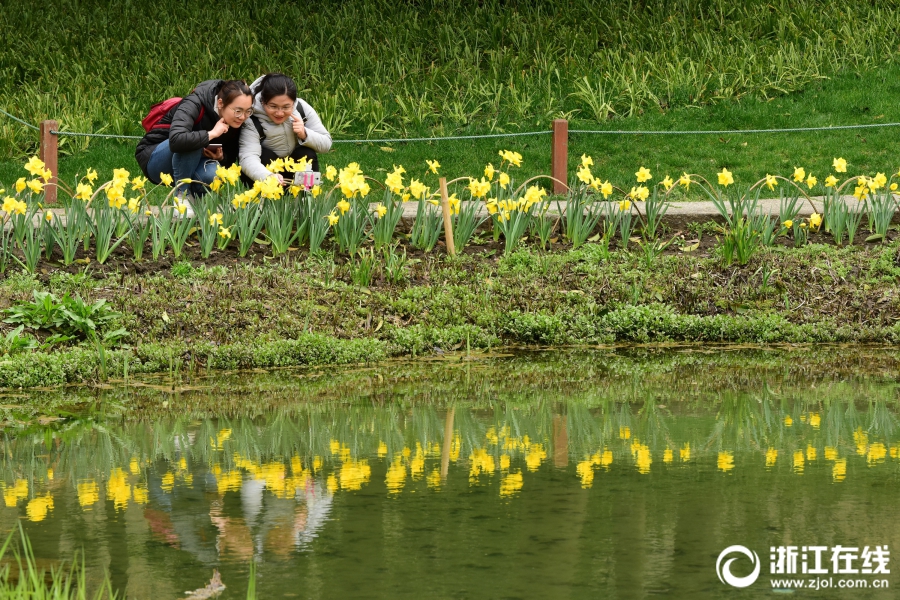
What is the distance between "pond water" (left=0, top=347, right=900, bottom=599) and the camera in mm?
3256

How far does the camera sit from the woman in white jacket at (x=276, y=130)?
7992 millimetres

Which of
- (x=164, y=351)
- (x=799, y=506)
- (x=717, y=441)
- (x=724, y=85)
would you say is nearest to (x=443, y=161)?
(x=724, y=85)

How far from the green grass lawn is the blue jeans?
14.4ft

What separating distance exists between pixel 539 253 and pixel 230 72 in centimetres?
915

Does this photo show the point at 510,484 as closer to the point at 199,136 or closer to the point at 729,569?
the point at 729,569

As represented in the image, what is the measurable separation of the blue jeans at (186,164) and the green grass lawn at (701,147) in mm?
4400

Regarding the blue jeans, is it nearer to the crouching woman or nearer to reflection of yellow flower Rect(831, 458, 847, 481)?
the crouching woman

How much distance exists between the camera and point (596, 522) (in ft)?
12.0

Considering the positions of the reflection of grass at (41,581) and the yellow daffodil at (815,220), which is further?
the yellow daffodil at (815,220)

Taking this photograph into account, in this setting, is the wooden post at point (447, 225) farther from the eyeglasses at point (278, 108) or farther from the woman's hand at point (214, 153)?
the woman's hand at point (214, 153)

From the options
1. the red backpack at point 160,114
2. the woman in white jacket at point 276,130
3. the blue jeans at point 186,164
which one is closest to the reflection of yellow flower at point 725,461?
the woman in white jacket at point 276,130

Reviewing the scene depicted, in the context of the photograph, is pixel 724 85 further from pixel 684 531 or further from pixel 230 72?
pixel 684 531

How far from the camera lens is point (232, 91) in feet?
25.8

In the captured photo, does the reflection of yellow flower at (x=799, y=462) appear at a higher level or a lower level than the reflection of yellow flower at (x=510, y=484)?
higher
